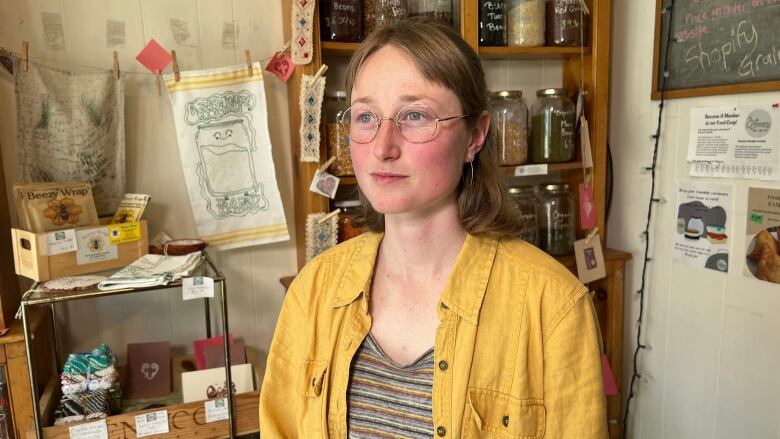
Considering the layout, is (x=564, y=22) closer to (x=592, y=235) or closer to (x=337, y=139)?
(x=592, y=235)

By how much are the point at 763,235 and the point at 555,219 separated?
62 centimetres

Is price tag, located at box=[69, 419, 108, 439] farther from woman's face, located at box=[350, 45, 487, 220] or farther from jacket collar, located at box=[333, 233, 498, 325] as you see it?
woman's face, located at box=[350, 45, 487, 220]

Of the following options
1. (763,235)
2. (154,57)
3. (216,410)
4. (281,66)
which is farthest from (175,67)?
(763,235)

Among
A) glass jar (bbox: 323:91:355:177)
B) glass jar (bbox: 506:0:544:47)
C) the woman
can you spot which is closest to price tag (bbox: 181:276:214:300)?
the woman

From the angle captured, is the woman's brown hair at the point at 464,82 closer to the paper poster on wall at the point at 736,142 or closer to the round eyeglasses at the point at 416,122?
the round eyeglasses at the point at 416,122

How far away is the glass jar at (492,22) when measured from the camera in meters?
1.81

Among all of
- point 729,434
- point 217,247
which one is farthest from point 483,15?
point 729,434

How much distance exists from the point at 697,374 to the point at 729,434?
0.20 metres

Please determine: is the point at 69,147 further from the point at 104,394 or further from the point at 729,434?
the point at 729,434

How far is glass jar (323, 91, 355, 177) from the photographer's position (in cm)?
175

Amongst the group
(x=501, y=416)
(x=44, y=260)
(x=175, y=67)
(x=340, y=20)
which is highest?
(x=340, y=20)

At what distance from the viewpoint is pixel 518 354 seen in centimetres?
97

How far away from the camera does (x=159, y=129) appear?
1.76 metres

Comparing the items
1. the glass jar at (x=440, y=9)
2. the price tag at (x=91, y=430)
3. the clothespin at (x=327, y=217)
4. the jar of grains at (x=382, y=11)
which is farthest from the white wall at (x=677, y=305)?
the price tag at (x=91, y=430)
